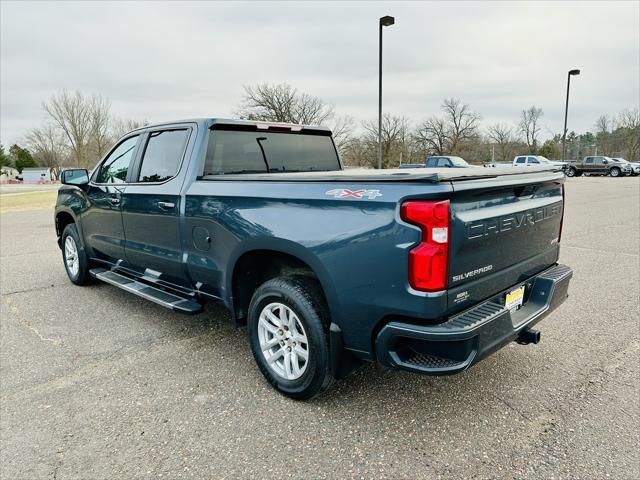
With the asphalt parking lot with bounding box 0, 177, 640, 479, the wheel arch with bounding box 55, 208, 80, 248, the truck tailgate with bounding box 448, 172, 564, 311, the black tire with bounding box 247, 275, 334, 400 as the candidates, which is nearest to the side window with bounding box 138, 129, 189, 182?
the asphalt parking lot with bounding box 0, 177, 640, 479

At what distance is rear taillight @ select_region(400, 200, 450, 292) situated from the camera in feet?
7.34

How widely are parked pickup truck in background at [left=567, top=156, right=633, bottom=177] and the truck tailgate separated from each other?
128 ft

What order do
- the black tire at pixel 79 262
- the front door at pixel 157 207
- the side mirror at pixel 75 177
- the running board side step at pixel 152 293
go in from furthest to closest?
the black tire at pixel 79 262
the side mirror at pixel 75 177
the front door at pixel 157 207
the running board side step at pixel 152 293

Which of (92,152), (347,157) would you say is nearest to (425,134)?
(347,157)

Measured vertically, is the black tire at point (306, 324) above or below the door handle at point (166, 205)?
below

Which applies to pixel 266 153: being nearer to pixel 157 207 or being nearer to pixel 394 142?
pixel 157 207

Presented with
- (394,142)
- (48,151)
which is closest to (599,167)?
(394,142)

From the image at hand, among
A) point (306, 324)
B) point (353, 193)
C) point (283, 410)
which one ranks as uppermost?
point (353, 193)

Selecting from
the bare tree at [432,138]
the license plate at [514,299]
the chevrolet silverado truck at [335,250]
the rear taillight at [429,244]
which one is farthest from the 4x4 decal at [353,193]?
the bare tree at [432,138]

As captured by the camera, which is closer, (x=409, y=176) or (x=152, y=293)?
(x=409, y=176)

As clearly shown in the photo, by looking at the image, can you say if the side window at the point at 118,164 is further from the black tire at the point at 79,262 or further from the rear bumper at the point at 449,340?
the rear bumper at the point at 449,340

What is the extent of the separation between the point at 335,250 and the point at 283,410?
1143 mm

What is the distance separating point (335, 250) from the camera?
2.55 meters

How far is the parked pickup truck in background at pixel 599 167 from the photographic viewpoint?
36.0 m
